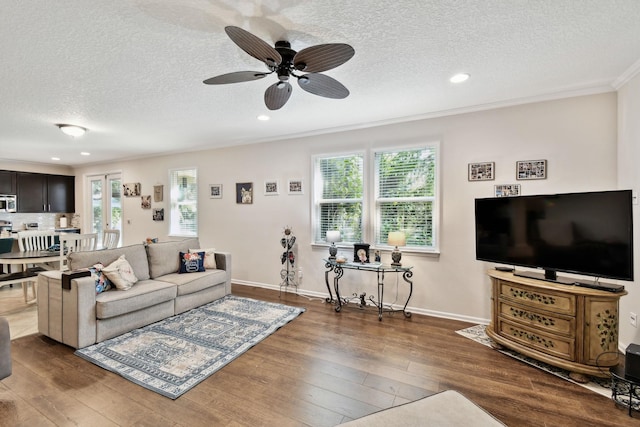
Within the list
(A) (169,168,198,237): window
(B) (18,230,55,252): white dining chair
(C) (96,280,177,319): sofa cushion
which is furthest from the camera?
(A) (169,168,198,237): window

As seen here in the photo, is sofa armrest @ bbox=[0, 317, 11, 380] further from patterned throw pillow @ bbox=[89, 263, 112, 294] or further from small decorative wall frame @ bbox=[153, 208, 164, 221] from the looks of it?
small decorative wall frame @ bbox=[153, 208, 164, 221]

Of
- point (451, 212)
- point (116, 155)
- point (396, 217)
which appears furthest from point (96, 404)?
point (116, 155)

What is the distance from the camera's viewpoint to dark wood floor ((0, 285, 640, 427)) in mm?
1768

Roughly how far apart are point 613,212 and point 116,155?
8085 millimetres

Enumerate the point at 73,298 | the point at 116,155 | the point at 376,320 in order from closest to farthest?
the point at 73,298 < the point at 376,320 < the point at 116,155

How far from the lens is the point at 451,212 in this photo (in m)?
3.44

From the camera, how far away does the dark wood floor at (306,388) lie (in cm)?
177

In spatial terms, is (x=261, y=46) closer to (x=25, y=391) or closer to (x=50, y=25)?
(x=50, y=25)

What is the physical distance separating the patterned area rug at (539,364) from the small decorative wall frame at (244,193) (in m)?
3.74

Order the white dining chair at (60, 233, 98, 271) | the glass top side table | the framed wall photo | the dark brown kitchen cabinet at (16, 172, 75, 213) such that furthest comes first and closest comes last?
the dark brown kitchen cabinet at (16, 172, 75, 213)
the framed wall photo
the white dining chair at (60, 233, 98, 271)
the glass top side table

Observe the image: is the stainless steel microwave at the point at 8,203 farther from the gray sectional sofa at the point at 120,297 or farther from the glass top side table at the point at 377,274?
the glass top side table at the point at 377,274

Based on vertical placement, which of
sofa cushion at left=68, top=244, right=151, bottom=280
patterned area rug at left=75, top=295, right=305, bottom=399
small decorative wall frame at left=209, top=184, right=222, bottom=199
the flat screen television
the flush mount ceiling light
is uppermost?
the flush mount ceiling light

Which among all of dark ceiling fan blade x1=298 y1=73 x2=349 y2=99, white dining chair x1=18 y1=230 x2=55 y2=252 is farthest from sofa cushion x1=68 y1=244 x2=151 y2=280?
dark ceiling fan blade x1=298 y1=73 x2=349 y2=99

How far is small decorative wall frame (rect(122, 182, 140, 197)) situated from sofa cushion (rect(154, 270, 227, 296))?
3.47m
